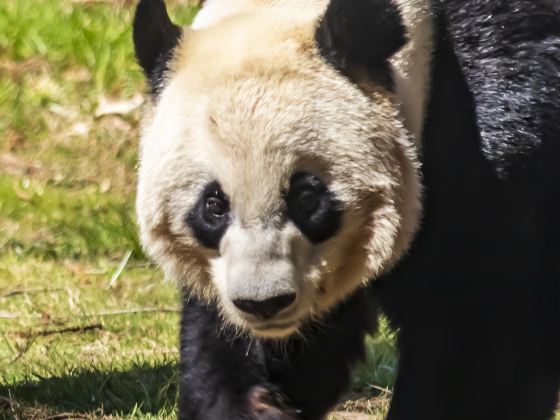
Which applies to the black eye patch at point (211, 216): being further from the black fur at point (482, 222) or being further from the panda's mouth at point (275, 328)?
the black fur at point (482, 222)

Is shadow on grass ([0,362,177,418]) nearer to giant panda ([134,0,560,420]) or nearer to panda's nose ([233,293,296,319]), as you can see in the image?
giant panda ([134,0,560,420])

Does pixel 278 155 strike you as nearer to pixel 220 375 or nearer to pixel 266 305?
pixel 266 305

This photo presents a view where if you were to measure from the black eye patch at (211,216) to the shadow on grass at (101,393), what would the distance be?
1091 millimetres

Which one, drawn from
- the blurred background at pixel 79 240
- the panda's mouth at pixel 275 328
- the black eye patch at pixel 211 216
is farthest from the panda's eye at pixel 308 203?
the blurred background at pixel 79 240

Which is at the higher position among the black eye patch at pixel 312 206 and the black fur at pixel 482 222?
the black eye patch at pixel 312 206

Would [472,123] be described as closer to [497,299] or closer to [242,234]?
[497,299]

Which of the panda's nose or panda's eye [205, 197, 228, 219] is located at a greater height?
panda's eye [205, 197, 228, 219]

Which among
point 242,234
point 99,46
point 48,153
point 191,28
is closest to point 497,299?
point 242,234

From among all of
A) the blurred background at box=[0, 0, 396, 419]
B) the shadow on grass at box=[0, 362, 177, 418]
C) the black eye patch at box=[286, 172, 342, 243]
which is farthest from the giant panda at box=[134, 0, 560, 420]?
the blurred background at box=[0, 0, 396, 419]

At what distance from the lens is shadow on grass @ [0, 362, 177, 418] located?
4.73m

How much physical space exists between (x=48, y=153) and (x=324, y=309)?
395 centimetres

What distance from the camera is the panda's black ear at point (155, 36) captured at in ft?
12.4

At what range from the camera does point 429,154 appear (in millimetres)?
3859

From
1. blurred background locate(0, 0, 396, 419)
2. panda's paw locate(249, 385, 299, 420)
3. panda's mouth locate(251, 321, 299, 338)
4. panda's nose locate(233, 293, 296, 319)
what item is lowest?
blurred background locate(0, 0, 396, 419)
